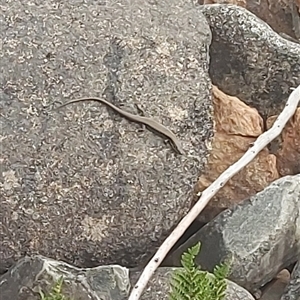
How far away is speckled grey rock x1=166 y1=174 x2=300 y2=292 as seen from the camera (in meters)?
1.92

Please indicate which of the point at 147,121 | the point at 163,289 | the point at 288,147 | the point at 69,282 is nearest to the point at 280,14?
the point at 288,147

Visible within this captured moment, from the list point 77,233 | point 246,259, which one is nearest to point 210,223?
point 246,259

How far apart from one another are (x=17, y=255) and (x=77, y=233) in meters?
0.16

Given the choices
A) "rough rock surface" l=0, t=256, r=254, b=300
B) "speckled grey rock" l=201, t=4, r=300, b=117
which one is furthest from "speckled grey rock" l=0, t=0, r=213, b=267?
"speckled grey rock" l=201, t=4, r=300, b=117

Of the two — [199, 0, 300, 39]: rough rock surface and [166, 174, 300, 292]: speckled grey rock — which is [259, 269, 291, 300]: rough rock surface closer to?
[166, 174, 300, 292]: speckled grey rock

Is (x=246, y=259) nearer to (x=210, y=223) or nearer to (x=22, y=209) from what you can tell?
(x=210, y=223)

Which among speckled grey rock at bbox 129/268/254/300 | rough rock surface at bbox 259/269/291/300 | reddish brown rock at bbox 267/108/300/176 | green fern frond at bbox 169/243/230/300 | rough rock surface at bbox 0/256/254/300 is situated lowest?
rough rock surface at bbox 259/269/291/300

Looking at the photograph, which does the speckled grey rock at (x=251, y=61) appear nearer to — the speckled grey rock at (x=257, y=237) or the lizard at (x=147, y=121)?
the speckled grey rock at (x=257, y=237)

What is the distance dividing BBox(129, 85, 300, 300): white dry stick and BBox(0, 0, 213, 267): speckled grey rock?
75 mm

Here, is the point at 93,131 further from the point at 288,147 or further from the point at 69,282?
the point at 288,147

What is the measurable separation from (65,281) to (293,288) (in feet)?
1.91

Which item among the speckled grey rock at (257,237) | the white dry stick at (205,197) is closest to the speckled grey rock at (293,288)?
the speckled grey rock at (257,237)

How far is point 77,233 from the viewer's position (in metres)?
1.88

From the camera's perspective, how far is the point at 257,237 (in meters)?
1.93
